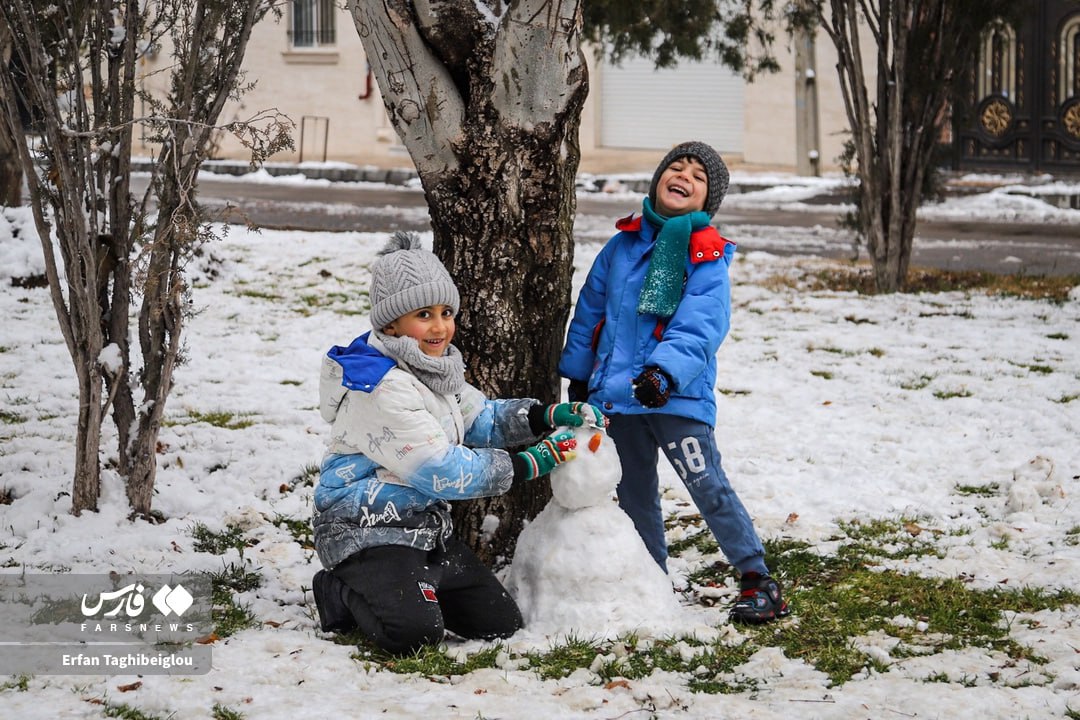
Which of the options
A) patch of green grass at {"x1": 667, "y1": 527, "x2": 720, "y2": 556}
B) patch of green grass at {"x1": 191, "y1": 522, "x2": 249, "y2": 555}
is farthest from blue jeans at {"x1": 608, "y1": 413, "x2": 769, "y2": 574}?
patch of green grass at {"x1": 191, "y1": 522, "x2": 249, "y2": 555}

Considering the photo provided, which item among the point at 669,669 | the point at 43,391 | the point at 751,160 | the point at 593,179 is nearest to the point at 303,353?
the point at 43,391

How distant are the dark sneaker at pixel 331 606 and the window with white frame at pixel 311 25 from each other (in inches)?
917

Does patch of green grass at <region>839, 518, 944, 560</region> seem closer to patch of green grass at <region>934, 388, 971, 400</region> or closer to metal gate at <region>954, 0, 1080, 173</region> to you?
patch of green grass at <region>934, 388, 971, 400</region>

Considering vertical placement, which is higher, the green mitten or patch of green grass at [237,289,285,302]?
patch of green grass at [237,289,285,302]

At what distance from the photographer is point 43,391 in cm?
653

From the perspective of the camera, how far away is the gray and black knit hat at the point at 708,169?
421cm

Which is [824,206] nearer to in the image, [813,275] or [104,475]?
[813,275]

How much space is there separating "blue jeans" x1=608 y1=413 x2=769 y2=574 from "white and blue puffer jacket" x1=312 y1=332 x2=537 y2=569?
0.54 metres

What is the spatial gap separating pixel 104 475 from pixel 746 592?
242 centimetres

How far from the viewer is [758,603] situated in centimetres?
402

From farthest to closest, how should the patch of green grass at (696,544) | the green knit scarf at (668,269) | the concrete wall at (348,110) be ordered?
the concrete wall at (348,110) → the patch of green grass at (696,544) → the green knit scarf at (668,269)

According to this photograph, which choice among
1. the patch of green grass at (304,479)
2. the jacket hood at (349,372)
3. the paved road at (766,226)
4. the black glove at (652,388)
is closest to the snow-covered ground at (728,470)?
the patch of green grass at (304,479)

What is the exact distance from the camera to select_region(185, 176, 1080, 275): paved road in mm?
12016

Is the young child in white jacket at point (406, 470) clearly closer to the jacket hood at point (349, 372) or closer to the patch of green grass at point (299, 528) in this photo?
the jacket hood at point (349, 372)
